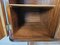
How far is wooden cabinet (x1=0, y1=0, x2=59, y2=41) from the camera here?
0.94 meters

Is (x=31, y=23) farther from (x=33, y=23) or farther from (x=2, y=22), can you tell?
(x=2, y=22)

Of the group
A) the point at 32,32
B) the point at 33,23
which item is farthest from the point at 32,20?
the point at 32,32

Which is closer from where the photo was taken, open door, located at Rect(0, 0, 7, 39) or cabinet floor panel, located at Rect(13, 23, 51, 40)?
open door, located at Rect(0, 0, 7, 39)

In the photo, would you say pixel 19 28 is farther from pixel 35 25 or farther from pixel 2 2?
pixel 2 2

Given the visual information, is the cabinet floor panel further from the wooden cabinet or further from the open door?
the open door

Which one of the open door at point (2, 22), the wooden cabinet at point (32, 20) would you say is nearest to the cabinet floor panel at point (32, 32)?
the wooden cabinet at point (32, 20)

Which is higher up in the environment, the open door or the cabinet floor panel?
the open door

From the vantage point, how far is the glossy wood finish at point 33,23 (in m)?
1.00

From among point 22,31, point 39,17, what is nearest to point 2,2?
point 22,31

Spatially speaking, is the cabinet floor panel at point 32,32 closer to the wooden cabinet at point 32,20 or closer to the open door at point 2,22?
the wooden cabinet at point 32,20

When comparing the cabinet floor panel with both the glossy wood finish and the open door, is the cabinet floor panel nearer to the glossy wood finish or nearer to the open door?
the glossy wood finish

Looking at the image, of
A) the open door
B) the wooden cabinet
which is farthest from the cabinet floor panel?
the open door

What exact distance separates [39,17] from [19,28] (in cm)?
26

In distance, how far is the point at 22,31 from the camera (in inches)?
44.1
